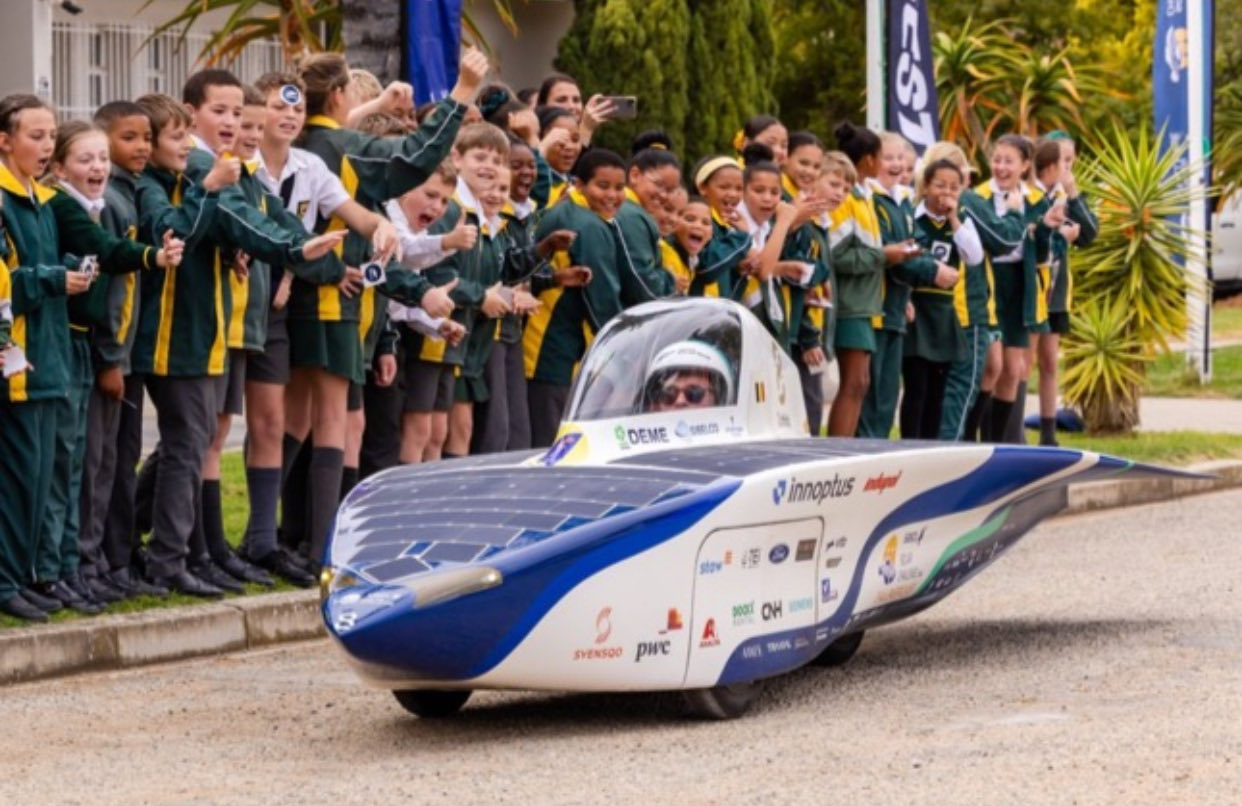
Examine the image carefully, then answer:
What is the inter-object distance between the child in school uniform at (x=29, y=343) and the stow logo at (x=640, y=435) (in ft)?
7.21

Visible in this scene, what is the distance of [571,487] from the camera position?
9086 mm

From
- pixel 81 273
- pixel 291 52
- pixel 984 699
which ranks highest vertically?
pixel 291 52

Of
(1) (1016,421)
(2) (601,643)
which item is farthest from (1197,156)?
(2) (601,643)

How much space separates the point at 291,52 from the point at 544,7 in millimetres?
11441

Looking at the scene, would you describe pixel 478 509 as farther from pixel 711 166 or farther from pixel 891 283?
pixel 891 283

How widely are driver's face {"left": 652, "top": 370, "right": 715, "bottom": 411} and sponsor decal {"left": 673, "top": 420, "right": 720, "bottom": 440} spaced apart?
0.06 meters

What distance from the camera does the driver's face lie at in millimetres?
9914

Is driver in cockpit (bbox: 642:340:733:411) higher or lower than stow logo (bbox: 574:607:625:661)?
higher

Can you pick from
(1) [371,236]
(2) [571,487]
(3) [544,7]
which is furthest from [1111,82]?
(2) [571,487]

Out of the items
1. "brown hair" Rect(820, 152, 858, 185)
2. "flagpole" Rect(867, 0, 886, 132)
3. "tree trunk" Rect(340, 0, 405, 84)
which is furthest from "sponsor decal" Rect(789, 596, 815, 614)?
"flagpole" Rect(867, 0, 886, 132)

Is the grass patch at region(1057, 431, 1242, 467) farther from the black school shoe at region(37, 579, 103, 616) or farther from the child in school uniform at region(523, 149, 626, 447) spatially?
the black school shoe at region(37, 579, 103, 616)

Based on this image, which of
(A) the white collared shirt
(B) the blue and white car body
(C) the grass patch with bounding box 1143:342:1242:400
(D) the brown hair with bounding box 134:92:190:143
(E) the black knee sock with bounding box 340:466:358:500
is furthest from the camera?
(C) the grass patch with bounding box 1143:342:1242:400

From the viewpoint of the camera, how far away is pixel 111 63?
2644 centimetres

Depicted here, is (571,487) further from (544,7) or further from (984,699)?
(544,7)
